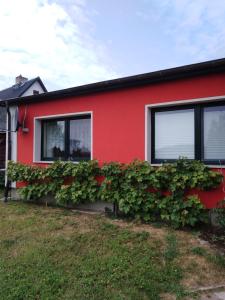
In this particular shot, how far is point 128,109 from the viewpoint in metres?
5.36

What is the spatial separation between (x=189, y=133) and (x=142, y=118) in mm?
982

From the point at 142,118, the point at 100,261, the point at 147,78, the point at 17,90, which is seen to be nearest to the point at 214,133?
the point at 142,118

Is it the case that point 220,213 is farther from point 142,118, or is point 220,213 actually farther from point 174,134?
point 142,118

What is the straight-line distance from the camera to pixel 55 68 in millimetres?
13500

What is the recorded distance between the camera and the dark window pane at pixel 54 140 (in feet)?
21.8

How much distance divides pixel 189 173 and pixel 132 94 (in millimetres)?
2039

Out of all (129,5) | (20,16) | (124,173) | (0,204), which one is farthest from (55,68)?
(124,173)

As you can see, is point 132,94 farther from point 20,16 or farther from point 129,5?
point 20,16

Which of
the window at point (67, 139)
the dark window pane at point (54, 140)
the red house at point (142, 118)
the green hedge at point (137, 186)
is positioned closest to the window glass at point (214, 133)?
the red house at point (142, 118)

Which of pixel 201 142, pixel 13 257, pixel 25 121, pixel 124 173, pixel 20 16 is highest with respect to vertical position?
pixel 20 16

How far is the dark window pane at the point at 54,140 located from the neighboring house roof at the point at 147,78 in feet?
2.47

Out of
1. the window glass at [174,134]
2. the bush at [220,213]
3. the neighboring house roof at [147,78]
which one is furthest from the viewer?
the window glass at [174,134]

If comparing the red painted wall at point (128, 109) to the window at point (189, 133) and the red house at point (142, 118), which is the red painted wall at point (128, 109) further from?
the window at point (189, 133)

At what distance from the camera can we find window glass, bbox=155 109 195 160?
15.9 ft
